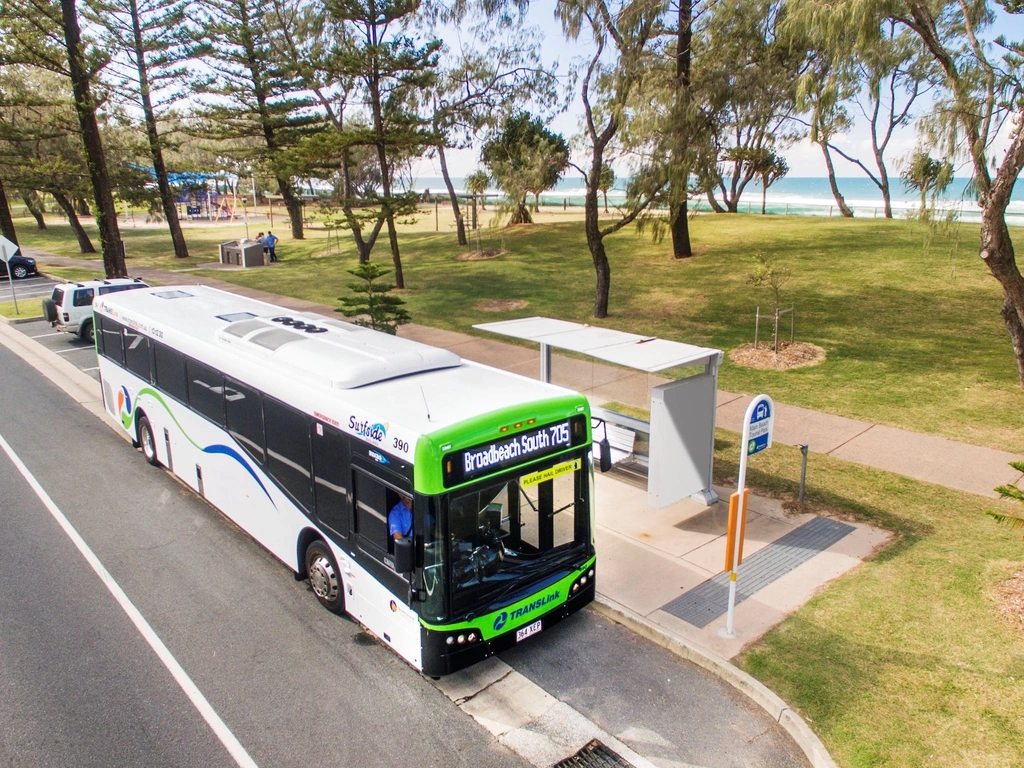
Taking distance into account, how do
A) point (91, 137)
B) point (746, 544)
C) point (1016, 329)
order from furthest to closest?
point (91, 137) < point (1016, 329) < point (746, 544)

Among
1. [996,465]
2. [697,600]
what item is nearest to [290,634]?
[697,600]

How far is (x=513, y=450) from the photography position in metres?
6.34

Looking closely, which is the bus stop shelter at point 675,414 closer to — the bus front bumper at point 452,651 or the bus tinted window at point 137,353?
the bus front bumper at point 452,651

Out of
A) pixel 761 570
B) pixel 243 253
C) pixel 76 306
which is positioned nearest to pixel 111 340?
pixel 76 306

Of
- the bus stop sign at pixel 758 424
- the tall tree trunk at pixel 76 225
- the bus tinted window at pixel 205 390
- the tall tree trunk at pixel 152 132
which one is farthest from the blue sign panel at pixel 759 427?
the tall tree trunk at pixel 76 225

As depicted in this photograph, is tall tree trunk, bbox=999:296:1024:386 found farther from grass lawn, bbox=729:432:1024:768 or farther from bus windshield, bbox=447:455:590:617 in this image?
bus windshield, bbox=447:455:590:617

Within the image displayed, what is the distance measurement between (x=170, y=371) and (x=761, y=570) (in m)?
8.25

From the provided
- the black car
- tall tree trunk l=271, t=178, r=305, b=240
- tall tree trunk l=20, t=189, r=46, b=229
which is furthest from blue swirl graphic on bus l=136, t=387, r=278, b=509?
tall tree trunk l=20, t=189, r=46, b=229

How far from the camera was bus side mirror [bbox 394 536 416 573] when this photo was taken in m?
5.70

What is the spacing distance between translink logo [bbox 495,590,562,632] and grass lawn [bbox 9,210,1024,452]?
861cm

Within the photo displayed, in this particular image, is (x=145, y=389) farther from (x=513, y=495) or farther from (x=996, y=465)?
(x=996, y=465)

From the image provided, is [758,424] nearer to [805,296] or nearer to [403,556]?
[403,556]

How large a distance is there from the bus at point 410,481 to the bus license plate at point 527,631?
20 mm

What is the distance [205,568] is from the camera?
872 centimetres
